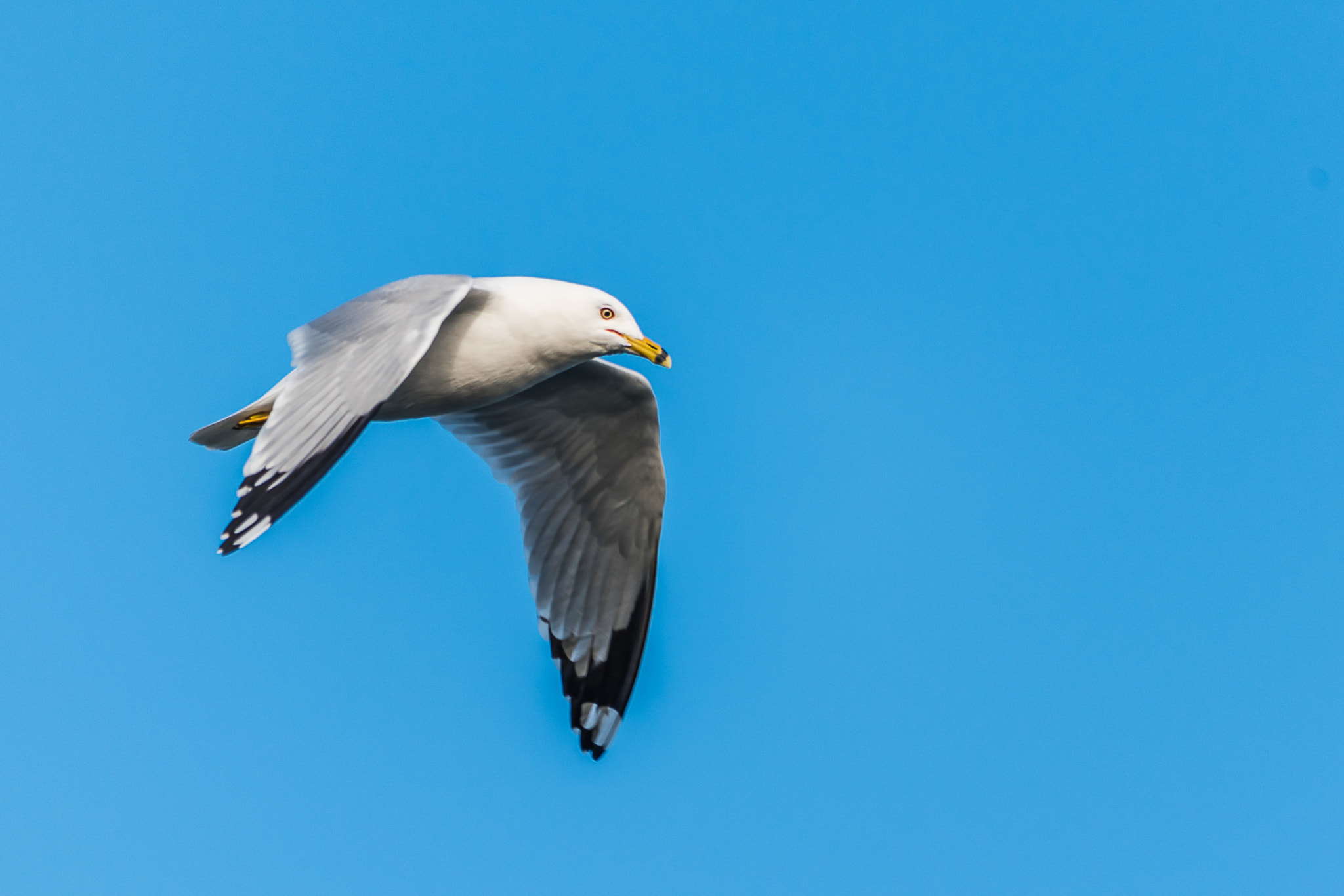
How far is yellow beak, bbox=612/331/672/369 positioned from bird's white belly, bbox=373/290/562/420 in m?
0.27

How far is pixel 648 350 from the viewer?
4.25m

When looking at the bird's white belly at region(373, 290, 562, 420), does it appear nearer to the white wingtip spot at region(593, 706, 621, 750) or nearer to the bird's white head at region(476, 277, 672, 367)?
the bird's white head at region(476, 277, 672, 367)

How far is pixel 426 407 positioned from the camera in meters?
4.32

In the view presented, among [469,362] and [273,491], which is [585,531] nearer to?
[469,362]

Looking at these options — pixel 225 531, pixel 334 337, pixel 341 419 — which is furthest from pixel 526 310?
pixel 225 531

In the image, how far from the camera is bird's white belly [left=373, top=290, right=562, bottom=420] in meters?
4.20

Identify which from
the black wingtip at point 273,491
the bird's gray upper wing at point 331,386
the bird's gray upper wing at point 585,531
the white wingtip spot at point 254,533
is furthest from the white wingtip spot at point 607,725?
the white wingtip spot at point 254,533

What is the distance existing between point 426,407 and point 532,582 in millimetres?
1189

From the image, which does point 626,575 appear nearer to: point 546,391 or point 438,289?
point 546,391

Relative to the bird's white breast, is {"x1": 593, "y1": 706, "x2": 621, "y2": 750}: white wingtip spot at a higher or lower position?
lower

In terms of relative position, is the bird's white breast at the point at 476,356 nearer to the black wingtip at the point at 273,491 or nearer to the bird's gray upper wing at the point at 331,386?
the bird's gray upper wing at the point at 331,386

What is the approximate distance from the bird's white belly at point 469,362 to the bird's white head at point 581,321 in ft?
0.25

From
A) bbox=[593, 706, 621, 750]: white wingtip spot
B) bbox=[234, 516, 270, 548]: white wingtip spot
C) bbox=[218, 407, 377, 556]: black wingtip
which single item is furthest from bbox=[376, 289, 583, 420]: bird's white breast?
bbox=[593, 706, 621, 750]: white wingtip spot

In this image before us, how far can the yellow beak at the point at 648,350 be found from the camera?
13.9ft
